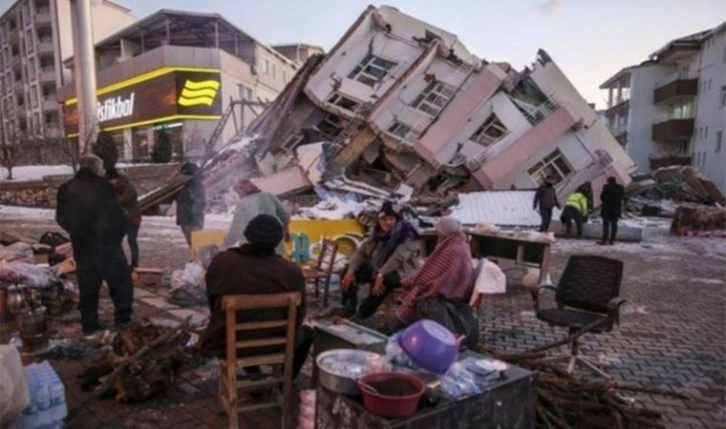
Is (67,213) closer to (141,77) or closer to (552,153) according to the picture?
(552,153)

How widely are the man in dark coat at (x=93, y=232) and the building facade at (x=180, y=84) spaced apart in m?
18.1

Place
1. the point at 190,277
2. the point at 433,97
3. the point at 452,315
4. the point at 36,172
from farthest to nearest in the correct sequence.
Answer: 1. the point at 36,172
2. the point at 433,97
3. the point at 190,277
4. the point at 452,315

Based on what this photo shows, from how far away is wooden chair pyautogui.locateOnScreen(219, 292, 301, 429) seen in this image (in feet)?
9.82

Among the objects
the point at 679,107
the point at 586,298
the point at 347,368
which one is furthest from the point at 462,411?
the point at 679,107

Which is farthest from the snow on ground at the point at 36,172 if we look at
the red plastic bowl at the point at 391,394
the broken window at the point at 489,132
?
the red plastic bowl at the point at 391,394

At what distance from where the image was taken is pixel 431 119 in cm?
1916

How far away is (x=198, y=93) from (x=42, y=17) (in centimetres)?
2364

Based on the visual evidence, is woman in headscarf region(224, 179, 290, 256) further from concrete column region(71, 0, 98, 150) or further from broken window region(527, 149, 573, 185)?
concrete column region(71, 0, 98, 150)

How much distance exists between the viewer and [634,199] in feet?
72.4

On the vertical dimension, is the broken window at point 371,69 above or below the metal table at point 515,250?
above

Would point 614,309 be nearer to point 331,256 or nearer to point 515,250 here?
point 331,256

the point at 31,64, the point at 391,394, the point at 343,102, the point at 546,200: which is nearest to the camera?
the point at 391,394

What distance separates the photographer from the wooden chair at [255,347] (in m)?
2.99

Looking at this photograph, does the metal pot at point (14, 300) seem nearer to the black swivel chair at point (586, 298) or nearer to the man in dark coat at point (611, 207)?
the black swivel chair at point (586, 298)
